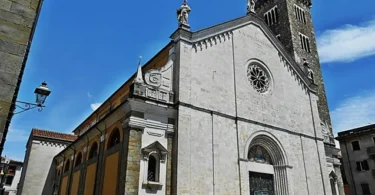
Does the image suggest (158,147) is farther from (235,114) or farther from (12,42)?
(12,42)

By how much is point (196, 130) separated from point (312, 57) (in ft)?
86.6

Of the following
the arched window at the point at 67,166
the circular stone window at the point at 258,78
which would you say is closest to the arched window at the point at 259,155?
the circular stone window at the point at 258,78

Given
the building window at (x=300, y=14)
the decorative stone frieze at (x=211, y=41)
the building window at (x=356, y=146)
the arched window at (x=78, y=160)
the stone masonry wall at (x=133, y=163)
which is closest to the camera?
Result: the stone masonry wall at (x=133, y=163)

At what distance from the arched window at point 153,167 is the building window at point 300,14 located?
30320 millimetres

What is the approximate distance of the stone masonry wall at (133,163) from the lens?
11.7 meters

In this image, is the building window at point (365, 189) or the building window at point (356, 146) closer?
the building window at point (365, 189)

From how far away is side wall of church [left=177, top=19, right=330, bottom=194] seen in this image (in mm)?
13703

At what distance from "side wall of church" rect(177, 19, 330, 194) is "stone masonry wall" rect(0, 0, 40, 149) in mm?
8987

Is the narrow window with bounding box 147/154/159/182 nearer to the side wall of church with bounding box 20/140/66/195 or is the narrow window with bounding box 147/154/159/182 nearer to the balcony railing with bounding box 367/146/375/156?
the side wall of church with bounding box 20/140/66/195

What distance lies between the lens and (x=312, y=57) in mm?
35125

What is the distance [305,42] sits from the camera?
35.6m

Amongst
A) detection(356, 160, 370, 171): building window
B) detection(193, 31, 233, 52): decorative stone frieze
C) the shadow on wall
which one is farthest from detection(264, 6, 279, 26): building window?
the shadow on wall

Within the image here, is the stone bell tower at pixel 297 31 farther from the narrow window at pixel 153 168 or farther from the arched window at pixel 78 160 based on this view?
the narrow window at pixel 153 168

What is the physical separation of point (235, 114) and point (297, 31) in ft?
76.6
